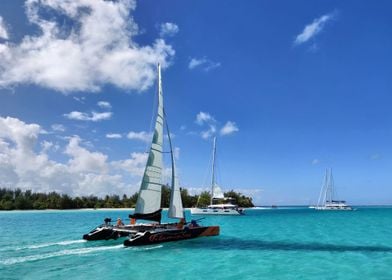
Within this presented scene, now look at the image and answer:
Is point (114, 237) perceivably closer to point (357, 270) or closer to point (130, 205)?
point (357, 270)

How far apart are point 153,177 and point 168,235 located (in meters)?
4.68

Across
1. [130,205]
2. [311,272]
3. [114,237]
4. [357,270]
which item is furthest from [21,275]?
[130,205]

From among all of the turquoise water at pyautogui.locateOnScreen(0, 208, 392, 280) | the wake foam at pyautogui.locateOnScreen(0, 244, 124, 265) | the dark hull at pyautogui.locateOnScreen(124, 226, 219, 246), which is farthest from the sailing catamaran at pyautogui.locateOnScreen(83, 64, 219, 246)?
the wake foam at pyautogui.locateOnScreen(0, 244, 124, 265)

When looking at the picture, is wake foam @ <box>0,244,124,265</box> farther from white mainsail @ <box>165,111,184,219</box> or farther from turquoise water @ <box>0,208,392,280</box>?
white mainsail @ <box>165,111,184,219</box>

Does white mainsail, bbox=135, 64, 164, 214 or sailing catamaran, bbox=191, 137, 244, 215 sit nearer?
white mainsail, bbox=135, 64, 164, 214

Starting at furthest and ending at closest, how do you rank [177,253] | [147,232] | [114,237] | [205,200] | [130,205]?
[130,205] < [205,200] < [114,237] < [147,232] < [177,253]

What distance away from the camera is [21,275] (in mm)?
17016

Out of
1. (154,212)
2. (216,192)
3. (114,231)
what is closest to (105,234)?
(114,231)

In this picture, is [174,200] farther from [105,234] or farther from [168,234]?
[105,234]

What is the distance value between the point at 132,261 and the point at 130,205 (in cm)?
13214

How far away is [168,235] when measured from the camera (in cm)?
2758

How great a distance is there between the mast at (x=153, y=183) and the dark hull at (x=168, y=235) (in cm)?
206

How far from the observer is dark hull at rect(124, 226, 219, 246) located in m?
25.2

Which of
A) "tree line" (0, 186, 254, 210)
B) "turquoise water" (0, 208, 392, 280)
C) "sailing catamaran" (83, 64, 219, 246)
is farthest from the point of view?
"tree line" (0, 186, 254, 210)
